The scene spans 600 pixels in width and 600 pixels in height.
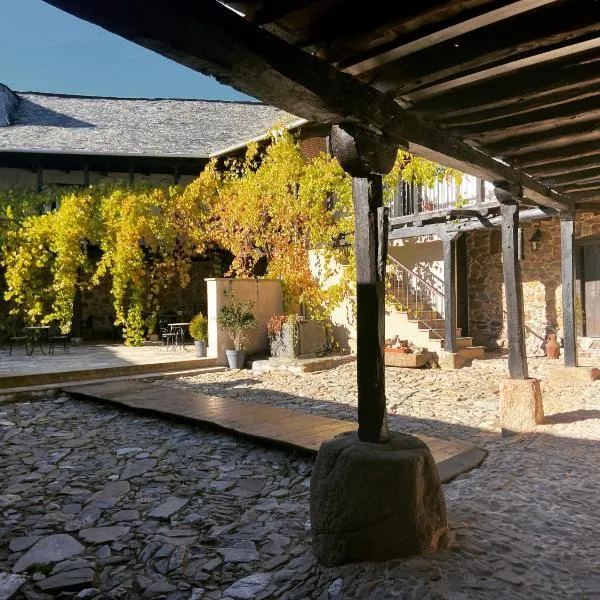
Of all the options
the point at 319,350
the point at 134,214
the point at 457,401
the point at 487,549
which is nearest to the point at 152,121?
the point at 134,214

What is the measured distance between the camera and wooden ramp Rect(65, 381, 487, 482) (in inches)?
175

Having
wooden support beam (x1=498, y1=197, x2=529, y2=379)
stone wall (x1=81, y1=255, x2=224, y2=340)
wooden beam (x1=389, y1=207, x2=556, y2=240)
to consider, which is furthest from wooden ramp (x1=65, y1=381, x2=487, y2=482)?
stone wall (x1=81, y1=255, x2=224, y2=340)

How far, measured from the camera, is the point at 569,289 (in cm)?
770

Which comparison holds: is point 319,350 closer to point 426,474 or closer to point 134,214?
point 134,214

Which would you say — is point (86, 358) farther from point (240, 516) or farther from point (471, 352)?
point (240, 516)

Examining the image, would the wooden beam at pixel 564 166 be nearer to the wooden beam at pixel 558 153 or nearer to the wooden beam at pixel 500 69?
the wooden beam at pixel 558 153

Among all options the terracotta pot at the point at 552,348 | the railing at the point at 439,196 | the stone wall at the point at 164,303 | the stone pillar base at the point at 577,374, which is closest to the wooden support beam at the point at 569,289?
the stone pillar base at the point at 577,374

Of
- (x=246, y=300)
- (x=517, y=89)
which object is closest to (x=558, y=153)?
(x=517, y=89)

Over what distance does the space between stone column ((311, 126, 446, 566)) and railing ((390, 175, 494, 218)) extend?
8198 mm

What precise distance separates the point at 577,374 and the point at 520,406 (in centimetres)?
294

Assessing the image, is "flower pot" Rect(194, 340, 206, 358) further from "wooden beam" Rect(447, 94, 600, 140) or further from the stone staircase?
"wooden beam" Rect(447, 94, 600, 140)

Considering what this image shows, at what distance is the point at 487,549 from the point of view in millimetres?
2723

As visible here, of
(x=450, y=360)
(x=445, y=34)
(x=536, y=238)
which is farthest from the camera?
(x=536, y=238)

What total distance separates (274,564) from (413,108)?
2.72 metres
